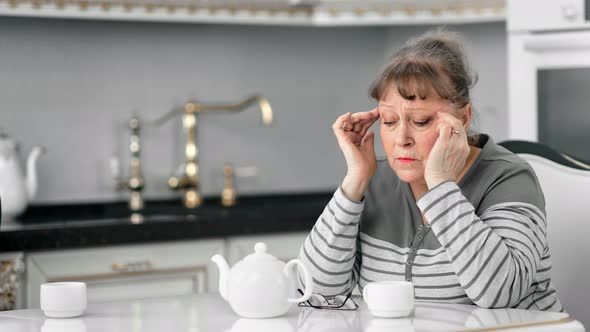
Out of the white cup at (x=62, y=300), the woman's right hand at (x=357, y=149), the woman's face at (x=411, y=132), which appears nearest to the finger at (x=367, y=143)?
the woman's right hand at (x=357, y=149)

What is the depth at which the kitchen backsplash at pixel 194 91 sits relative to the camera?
11.7 feet

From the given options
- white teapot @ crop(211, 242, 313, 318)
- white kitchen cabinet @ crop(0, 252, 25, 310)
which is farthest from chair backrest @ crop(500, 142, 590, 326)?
white kitchen cabinet @ crop(0, 252, 25, 310)

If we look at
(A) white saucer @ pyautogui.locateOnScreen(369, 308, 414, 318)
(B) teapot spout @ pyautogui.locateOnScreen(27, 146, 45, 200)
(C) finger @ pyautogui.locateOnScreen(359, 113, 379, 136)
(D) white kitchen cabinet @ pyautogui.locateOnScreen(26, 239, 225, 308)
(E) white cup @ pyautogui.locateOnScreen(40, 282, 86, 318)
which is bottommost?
(D) white kitchen cabinet @ pyautogui.locateOnScreen(26, 239, 225, 308)

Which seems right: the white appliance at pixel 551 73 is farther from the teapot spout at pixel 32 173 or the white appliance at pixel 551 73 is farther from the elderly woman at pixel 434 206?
the teapot spout at pixel 32 173

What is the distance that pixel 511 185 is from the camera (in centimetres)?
197

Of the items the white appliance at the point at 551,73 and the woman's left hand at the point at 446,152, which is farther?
the white appliance at the point at 551,73

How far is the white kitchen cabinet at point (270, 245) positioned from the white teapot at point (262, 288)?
1489 mm

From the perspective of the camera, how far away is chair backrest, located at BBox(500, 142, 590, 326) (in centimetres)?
226

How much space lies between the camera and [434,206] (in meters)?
1.87

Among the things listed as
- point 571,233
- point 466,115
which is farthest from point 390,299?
point 571,233

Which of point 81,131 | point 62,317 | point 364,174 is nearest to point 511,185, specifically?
point 364,174

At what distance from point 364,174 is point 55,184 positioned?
1.84 metres

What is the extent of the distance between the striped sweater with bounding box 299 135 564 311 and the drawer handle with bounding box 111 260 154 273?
1.15 metres

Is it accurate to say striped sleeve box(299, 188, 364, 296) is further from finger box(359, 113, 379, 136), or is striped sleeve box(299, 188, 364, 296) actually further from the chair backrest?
the chair backrest
